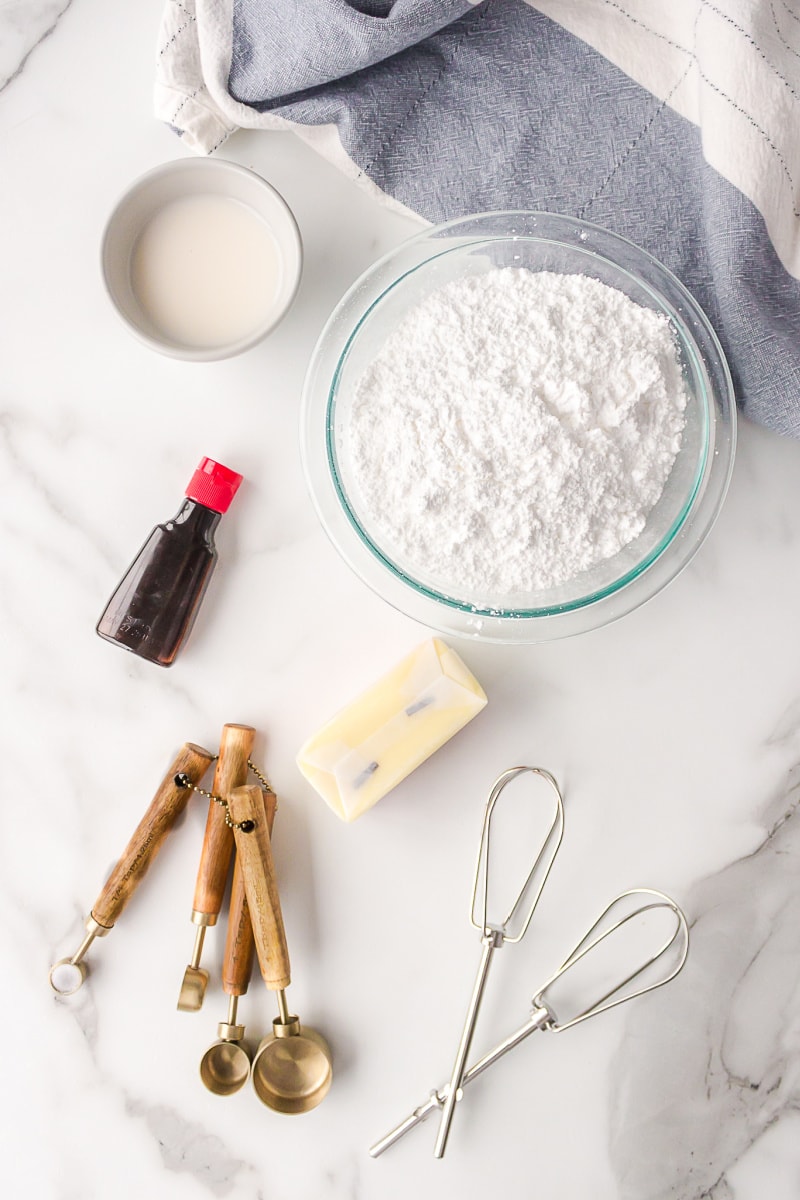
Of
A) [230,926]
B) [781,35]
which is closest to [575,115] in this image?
[781,35]

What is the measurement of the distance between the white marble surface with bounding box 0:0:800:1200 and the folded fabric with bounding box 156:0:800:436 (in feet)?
0.33

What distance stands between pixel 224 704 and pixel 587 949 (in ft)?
1.35

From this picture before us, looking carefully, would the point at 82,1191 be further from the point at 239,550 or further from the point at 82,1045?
the point at 239,550

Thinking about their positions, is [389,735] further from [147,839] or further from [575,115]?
[575,115]

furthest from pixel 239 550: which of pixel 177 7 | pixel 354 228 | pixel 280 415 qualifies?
pixel 177 7

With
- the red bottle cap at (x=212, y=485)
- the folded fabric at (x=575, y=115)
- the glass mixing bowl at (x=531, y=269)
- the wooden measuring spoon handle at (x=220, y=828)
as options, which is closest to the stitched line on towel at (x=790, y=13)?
the folded fabric at (x=575, y=115)

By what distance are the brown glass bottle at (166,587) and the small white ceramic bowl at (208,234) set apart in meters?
0.11

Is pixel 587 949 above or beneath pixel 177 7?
beneath

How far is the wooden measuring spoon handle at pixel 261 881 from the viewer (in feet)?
2.37

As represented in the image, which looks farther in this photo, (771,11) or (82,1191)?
(82,1191)

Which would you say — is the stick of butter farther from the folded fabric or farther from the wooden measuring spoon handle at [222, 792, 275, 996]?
the folded fabric

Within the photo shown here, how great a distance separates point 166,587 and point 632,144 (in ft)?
1.81

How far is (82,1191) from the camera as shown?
2.64 ft

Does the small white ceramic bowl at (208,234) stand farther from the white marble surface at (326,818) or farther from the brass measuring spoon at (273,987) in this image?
the brass measuring spoon at (273,987)
